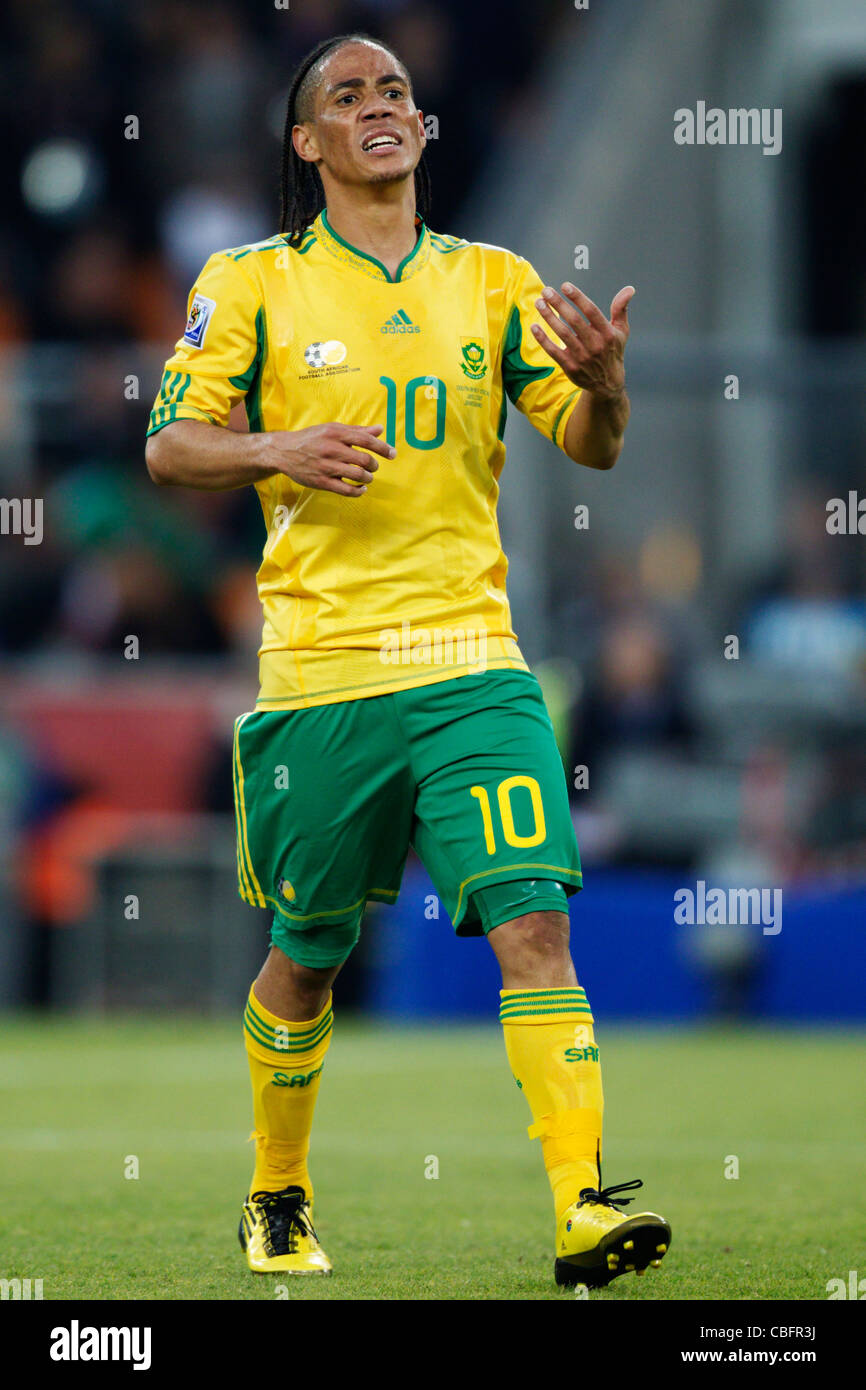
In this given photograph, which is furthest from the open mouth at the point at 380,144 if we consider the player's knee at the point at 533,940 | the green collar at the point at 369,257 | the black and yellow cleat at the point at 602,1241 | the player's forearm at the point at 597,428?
the black and yellow cleat at the point at 602,1241

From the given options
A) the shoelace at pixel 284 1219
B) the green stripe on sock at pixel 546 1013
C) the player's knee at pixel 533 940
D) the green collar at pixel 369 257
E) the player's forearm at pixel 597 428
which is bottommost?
the shoelace at pixel 284 1219

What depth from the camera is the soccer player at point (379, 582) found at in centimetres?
435

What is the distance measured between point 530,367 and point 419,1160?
9.54 ft

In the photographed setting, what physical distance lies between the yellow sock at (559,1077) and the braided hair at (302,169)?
71.7 inches

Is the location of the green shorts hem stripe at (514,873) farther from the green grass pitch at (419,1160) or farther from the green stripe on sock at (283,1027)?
the green grass pitch at (419,1160)

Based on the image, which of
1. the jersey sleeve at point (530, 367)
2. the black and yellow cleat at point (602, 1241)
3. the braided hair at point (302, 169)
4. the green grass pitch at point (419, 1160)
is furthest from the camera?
the braided hair at point (302, 169)

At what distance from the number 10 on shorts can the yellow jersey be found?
278 mm

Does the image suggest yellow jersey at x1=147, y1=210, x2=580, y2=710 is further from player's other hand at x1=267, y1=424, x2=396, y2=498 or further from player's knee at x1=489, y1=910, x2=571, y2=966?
player's knee at x1=489, y1=910, x2=571, y2=966

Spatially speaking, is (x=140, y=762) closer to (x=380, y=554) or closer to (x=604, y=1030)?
(x=604, y=1030)

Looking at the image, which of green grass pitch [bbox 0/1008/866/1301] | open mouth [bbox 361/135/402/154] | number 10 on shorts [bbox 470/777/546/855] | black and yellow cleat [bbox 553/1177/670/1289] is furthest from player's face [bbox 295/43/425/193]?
green grass pitch [bbox 0/1008/866/1301]

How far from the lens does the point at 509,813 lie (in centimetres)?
438

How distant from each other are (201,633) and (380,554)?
790 centimetres

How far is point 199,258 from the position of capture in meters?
14.1

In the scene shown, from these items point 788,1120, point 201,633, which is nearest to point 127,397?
point 201,633
